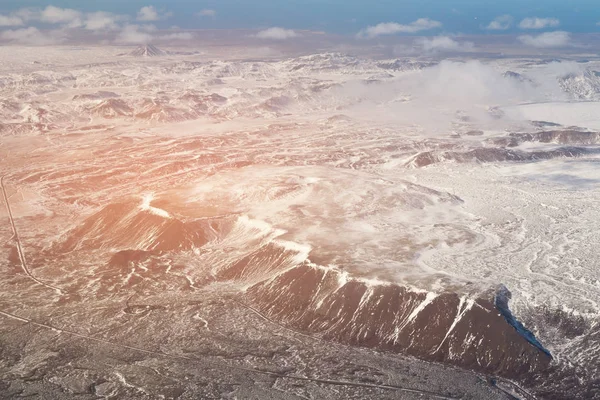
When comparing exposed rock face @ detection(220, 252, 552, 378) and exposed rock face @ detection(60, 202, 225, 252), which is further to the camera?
exposed rock face @ detection(60, 202, 225, 252)

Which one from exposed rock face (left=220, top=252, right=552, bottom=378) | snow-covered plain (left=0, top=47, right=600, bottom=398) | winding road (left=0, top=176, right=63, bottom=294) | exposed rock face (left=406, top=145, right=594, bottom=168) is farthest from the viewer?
exposed rock face (left=406, top=145, right=594, bottom=168)

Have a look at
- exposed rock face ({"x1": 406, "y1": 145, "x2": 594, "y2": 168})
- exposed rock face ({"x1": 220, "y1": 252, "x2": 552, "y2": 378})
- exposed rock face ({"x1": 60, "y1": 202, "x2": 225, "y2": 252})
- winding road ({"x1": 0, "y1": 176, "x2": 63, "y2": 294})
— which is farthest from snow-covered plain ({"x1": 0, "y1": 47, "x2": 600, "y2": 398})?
exposed rock face ({"x1": 220, "y1": 252, "x2": 552, "y2": 378})

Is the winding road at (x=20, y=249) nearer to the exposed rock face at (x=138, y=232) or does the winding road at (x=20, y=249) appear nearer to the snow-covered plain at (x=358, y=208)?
the snow-covered plain at (x=358, y=208)

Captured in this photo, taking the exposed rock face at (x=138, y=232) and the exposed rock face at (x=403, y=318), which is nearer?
the exposed rock face at (x=403, y=318)

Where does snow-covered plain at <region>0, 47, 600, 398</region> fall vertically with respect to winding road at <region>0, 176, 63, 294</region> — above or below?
above

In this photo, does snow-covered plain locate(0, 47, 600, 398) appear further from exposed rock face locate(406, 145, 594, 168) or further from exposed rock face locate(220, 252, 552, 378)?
exposed rock face locate(220, 252, 552, 378)

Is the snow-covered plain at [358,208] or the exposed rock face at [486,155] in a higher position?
the exposed rock face at [486,155]

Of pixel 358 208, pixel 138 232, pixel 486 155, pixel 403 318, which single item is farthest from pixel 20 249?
pixel 486 155

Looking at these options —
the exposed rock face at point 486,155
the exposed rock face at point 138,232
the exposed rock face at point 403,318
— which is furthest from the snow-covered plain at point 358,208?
the exposed rock face at point 403,318

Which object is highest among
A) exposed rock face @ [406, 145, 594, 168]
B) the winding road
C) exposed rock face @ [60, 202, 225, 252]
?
exposed rock face @ [406, 145, 594, 168]

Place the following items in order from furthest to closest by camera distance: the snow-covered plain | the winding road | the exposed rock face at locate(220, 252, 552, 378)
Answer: the winding road
the snow-covered plain
the exposed rock face at locate(220, 252, 552, 378)

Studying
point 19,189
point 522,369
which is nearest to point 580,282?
point 522,369
